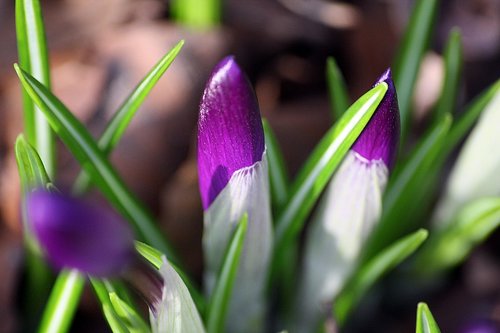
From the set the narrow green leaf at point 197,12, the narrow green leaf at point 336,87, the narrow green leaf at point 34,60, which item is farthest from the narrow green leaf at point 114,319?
the narrow green leaf at point 197,12

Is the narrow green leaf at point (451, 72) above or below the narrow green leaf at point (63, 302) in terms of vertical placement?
above

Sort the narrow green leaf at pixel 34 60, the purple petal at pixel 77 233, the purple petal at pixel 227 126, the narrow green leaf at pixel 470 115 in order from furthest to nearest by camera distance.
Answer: the narrow green leaf at pixel 470 115 < the narrow green leaf at pixel 34 60 < the purple petal at pixel 227 126 < the purple petal at pixel 77 233

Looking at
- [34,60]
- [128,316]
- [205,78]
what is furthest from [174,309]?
[205,78]

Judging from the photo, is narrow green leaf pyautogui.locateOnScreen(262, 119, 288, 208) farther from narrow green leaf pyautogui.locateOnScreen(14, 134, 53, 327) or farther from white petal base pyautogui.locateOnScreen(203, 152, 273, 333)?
narrow green leaf pyautogui.locateOnScreen(14, 134, 53, 327)

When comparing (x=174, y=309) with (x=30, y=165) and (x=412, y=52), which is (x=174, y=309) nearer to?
(x=30, y=165)

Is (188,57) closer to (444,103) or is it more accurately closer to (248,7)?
(248,7)

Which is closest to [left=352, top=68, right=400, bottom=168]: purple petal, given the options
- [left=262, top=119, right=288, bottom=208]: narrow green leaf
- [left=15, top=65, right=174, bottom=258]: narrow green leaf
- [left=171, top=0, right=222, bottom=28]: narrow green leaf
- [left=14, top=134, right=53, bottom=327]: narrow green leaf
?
[left=262, top=119, right=288, bottom=208]: narrow green leaf

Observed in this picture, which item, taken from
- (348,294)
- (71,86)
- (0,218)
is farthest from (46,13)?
(348,294)

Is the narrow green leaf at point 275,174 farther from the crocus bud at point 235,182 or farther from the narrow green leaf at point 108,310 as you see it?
the narrow green leaf at point 108,310
